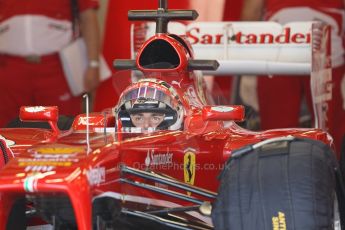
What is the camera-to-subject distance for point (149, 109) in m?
4.61

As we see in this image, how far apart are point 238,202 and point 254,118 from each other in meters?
3.55

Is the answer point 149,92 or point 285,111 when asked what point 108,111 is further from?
point 285,111

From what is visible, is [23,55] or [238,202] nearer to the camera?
[238,202]

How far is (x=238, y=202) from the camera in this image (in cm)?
384

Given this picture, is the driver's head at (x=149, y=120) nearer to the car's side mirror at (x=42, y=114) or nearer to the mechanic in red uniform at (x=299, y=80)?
the car's side mirror at (x=42, y=114)

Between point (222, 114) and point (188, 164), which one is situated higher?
point (222, 114)

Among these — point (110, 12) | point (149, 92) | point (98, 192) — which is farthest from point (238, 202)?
point (110, 12)

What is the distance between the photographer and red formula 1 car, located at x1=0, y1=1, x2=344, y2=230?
3756 mm

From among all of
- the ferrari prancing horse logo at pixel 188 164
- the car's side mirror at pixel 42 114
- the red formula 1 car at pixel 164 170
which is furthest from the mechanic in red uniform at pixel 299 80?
the car's side mirror at pixel 42 114

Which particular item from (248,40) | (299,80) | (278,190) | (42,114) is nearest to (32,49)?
(248,40)

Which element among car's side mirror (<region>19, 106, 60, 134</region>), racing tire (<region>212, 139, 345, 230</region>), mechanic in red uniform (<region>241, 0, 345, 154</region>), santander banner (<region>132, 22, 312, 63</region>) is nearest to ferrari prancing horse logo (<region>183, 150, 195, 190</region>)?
racing tire (<region>212, 139, 345, 230</region>)

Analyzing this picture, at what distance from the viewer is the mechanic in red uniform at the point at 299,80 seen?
667cm

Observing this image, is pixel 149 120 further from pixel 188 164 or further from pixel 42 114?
pixel 42 114

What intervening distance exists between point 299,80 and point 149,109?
2295 mm
